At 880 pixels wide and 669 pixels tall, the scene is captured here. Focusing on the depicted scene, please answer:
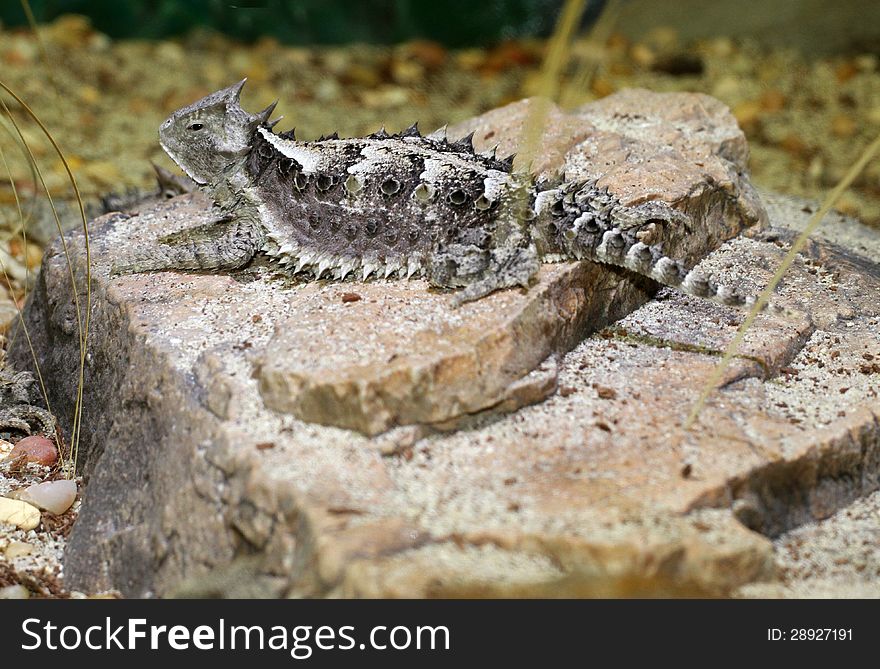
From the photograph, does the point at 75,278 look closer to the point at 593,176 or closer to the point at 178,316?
the point at 178,316

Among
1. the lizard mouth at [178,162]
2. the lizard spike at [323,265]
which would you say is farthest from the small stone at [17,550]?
the lizard mouth at [178,162]

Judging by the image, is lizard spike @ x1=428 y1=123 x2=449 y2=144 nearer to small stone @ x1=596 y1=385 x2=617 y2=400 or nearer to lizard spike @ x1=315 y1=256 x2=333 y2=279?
lizard spike @ x1=315 y1=256 x2=333 y2=279

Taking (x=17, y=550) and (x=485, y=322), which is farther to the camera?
(x=17, y=550)

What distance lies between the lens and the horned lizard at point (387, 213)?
3.68 meters

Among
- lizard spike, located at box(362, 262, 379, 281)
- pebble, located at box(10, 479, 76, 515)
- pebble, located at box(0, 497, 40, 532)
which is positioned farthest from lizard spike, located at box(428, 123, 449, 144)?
pebble, located at box(0, 497, 40, 532)

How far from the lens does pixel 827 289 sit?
14.3 feet

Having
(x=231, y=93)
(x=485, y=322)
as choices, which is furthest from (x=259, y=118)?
(x=485, y=322)

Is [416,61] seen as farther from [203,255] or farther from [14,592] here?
[14,592]

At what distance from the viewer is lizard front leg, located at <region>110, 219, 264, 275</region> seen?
13.4 ft

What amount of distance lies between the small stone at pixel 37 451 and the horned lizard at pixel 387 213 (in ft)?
2.72

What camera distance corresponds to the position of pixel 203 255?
4.08m

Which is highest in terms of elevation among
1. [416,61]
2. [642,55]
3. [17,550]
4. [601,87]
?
[642,55]

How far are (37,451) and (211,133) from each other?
5.14ft
